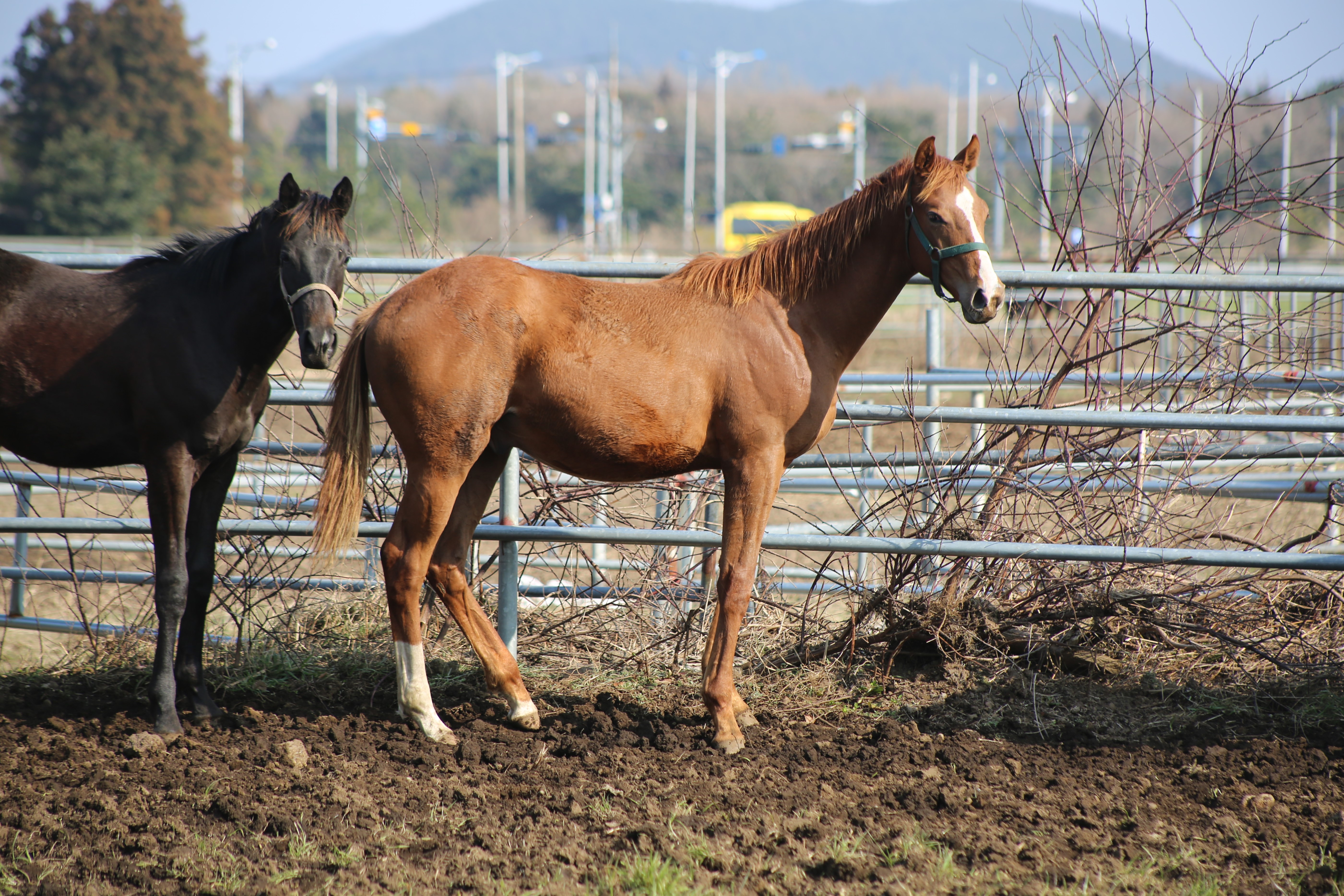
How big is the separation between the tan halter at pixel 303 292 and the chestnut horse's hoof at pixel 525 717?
152cm

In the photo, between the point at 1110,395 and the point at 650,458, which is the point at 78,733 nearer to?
the point at 650,458

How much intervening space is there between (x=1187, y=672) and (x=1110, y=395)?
115 cm

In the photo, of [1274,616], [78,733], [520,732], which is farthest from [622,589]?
[1274,616]

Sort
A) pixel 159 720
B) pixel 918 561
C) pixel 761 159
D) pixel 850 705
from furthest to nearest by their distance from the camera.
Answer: pixel 761 159
pixel 918 561
pixel 850 705
pixel 159 720

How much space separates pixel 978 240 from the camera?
309 centimetres

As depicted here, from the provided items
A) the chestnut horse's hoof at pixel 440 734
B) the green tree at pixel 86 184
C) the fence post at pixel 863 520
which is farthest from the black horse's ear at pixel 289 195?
the green tree at pixel 86 184

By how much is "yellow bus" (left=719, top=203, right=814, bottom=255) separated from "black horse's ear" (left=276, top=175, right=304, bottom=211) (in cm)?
153

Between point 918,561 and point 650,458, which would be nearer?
point 650,458

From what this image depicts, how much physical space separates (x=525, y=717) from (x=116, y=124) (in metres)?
36.7

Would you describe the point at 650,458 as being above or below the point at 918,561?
above

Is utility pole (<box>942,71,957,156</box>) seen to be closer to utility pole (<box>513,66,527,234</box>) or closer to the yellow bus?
the yellow bus

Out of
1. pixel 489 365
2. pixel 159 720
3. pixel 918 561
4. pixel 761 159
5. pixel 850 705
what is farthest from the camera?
pixel 761 159

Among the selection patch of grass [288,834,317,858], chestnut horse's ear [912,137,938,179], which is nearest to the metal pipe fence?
chestnut horse's ear [912,137,938,179]

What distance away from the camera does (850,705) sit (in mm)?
3631
